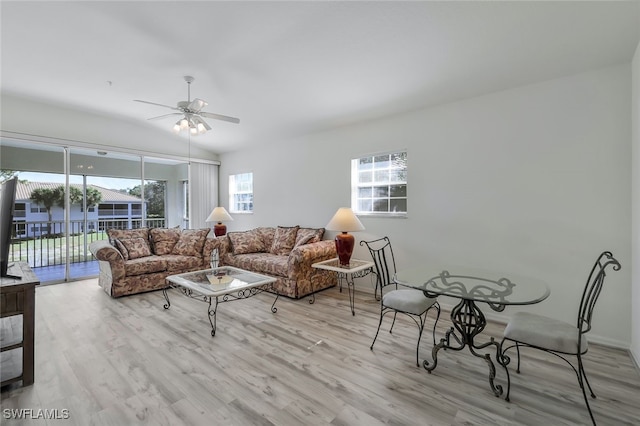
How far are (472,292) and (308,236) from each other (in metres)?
2.81

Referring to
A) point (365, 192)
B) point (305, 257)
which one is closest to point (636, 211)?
point (365, 192)

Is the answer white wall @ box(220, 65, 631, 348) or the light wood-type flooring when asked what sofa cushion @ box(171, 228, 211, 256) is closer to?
the light wood-type flooring

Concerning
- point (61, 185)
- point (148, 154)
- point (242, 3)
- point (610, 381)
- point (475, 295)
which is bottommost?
point (610, 381)

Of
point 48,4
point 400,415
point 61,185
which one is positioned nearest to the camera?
point 400,415

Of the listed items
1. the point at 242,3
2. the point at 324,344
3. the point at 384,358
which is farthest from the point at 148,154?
the point at 384,358

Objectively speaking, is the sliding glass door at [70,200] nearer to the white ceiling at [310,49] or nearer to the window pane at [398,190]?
the white ceiling at [310,49]

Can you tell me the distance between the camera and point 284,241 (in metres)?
4.88

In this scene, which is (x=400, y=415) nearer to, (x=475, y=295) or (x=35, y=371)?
(x=475, y=295)

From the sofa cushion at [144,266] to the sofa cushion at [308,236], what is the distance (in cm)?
208

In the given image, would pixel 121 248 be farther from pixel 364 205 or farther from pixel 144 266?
pixel 364 205

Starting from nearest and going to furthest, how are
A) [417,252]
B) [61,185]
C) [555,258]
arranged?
[555,258]
[417,252]
[61,185]

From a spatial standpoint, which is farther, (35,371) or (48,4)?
(48,4)

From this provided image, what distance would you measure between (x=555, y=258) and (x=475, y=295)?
1628mm

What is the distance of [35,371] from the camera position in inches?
86.7
